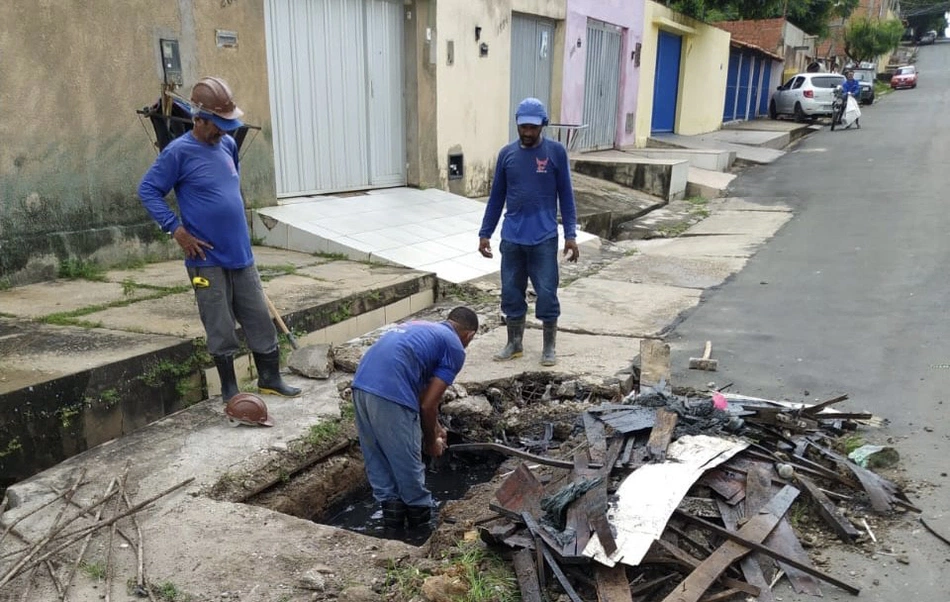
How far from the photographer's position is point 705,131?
74.8 ft

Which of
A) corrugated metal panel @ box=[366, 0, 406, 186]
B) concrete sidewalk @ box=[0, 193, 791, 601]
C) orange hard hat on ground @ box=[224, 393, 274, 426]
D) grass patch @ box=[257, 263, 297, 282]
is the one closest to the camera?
concrete sidewalk @ box=[0, 193, 791, 601]

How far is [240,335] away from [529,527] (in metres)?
2.58

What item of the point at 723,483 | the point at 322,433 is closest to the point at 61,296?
the point at 322,433

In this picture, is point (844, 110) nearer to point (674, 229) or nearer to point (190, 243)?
point (674, 229)

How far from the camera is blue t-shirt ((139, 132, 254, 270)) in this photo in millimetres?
4059

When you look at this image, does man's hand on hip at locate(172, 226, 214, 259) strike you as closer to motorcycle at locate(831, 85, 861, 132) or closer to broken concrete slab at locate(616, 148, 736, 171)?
broken concrete slab at locate(616, 148, 736, 171)

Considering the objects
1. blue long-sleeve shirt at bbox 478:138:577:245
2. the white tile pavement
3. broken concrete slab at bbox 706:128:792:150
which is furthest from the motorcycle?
blue long-sleeve shirt at bbox 478:138:577:245

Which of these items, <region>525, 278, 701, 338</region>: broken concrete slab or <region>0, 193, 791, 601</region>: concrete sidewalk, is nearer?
<region>0, 193, 791, 601</region>: concrete sidewalk

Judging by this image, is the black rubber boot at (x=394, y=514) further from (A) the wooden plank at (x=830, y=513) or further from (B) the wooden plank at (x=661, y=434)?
(A) the wooden plank at (x=830, y=513)

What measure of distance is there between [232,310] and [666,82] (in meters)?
17.9

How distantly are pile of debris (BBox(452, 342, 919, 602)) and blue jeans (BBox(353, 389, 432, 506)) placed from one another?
55 centimetres

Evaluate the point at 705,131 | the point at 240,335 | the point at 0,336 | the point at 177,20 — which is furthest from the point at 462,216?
the point at 705,131

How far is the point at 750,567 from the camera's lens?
9.87 feet

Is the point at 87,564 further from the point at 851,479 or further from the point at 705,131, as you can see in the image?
the point at 705,131
